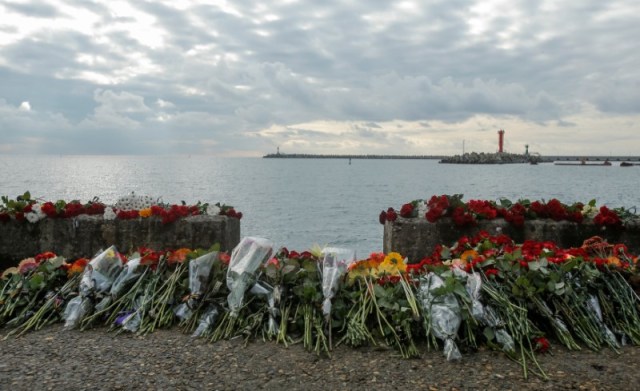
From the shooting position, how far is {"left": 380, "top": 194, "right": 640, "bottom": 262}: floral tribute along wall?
7570 mm

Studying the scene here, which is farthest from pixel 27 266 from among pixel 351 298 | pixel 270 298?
pixel 351 298

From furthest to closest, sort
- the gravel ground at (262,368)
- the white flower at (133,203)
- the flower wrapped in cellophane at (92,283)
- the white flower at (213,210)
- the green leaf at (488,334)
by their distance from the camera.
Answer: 1. the white flower at (133,203)
2. the white flower at (213,210)
3. the flower wrapped in cellophane at (92,283)
4. the green leaf at (488,334)
5. the gravel ground at (262,368)

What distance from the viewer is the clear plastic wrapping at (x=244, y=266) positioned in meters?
5.01

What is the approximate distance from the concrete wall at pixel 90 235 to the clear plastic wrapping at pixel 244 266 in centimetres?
273

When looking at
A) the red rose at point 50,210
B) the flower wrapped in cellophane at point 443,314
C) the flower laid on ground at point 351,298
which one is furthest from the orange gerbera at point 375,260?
the red rose at point 50,210

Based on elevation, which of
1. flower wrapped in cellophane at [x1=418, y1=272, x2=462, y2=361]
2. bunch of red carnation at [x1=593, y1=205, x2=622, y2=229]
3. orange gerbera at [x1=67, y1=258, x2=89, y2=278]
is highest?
bunch of red carnation at [x1=593, y1=205, x2=622, y2=229]

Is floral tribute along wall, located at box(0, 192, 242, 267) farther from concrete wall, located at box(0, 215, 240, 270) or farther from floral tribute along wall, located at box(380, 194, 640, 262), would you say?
floral tribute along wall, located at box(380, 194, 640, 262)

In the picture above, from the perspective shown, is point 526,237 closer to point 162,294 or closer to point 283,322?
point 283,322

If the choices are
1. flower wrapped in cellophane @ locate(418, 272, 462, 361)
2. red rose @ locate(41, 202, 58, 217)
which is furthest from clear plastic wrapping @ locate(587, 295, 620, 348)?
red rose @ locate(41, 202, 58, 217)

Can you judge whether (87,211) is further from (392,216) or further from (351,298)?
(351,298)

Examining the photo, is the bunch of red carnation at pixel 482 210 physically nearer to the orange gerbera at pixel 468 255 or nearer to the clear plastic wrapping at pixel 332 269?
the orange gerbera at pixel 468 255

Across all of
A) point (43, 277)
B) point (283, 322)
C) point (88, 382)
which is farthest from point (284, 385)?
point (43, 277)

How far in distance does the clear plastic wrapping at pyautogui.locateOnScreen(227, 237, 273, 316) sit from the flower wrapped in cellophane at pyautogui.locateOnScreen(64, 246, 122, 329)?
49.3 inches

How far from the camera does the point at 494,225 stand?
7.66 meters
